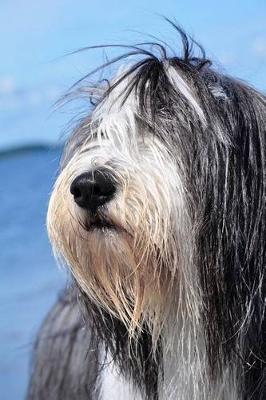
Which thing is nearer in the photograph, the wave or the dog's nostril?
the dog's nostril

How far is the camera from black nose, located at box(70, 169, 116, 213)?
2.22 m

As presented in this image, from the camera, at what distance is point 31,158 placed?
4.96 m

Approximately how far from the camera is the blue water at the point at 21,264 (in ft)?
14.5

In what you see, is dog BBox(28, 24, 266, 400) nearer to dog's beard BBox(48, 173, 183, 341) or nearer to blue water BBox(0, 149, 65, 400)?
dog's beard BBox(48, 173, 183, 341)

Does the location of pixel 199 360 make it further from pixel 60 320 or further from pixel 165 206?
pixel 60 320

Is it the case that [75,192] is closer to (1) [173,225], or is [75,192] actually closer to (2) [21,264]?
(1) [173,225]

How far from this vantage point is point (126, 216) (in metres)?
2.22

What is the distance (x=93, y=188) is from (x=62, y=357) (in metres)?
1.17

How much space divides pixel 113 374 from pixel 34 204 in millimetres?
2177

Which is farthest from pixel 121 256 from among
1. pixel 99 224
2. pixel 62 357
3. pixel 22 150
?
pixel 22 150

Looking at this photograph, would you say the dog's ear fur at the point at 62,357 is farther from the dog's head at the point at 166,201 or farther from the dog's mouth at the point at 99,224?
the dog's mouth at the point at 99,224

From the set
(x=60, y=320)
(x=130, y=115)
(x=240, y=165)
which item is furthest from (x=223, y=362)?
Answer: (x=60, y=320)

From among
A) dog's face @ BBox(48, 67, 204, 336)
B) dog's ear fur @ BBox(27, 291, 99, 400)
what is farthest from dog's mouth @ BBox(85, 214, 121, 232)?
dog's ear fur @ BBox(27, 291, 99, 400)

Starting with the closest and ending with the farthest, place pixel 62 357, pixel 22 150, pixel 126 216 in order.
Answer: pixel 126 216
pixel 62 357
pixel 22 150
